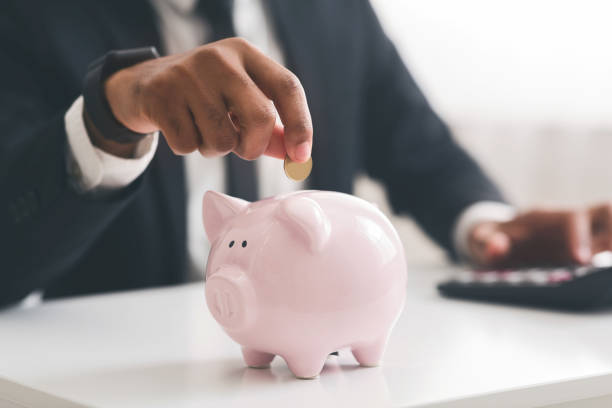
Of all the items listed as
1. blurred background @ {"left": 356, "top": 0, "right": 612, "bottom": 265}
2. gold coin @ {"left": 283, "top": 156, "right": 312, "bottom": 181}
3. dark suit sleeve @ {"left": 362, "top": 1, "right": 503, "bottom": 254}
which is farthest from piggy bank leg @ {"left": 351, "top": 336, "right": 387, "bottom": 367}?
blurred background @ {"left": 356, "top": 0, "right": 612, "bottom": 265}

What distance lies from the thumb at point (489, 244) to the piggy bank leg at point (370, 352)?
22.6 inches

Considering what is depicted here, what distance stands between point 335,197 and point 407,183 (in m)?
0.98

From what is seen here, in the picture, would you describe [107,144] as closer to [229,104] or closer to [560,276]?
[229,104]

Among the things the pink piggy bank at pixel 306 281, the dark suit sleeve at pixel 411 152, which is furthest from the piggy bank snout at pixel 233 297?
the dark suit sleeve at pixel 411 152

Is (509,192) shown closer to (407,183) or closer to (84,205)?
(407,183)

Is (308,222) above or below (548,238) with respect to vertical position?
above

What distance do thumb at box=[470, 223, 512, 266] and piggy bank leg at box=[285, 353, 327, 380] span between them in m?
0.62

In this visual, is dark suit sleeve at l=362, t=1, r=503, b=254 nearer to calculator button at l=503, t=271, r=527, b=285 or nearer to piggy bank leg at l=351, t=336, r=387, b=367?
calculator button at l=503, t=271, r=527, b=285

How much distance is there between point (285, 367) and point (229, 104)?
199 mm

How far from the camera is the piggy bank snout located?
428mm

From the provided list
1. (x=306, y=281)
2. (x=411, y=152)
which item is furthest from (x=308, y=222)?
(x=411, y=152)

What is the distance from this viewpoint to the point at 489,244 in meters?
1.01

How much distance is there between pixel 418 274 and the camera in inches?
39.8

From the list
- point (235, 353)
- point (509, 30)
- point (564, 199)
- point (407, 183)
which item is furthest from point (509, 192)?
point (235, 353)
